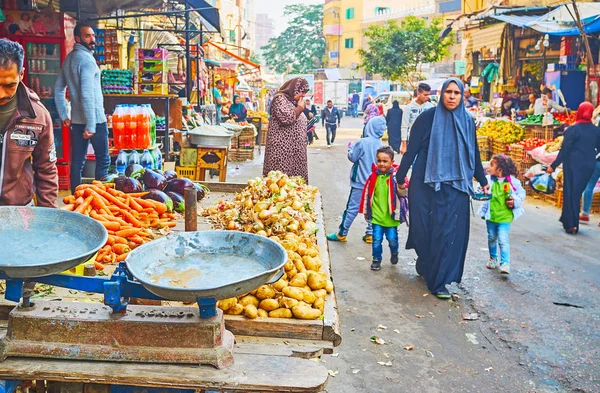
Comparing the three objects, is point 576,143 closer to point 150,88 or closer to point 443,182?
point 443,182

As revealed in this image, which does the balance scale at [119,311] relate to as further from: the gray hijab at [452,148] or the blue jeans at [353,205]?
the blue jeans at [353,205]

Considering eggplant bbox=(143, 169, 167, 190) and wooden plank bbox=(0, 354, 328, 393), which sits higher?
eggplant bbox=(143, 169, 167, 190)

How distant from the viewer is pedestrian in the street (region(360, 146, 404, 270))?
23.0 feet

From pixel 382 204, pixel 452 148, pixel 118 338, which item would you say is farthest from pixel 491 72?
pixel 118 338

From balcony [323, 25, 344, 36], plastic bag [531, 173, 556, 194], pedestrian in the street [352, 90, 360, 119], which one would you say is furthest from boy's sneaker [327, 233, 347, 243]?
balcony [323, 25, 344, 36]

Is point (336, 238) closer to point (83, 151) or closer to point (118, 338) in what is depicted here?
point (83, 151)

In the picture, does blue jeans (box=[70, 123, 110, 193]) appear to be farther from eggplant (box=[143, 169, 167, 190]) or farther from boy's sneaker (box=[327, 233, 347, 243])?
boy's sneaker (box=[327, 233, 347, 243])

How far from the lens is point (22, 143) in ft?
11.3

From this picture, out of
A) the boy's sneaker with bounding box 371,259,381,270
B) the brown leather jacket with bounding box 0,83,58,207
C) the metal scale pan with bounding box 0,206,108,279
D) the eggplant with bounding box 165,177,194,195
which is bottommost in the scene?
the boy's sneaker with bounding box 371,259,381,270

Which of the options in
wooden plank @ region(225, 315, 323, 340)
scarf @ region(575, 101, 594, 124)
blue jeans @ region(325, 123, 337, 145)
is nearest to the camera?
wooden plank @ region(225, 315, 323, 340)

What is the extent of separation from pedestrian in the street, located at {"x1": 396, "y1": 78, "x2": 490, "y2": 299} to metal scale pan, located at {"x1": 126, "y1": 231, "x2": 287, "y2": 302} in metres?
3.56

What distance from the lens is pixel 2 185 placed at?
A: 3.51 metres

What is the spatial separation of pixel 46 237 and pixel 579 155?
8.31 metres

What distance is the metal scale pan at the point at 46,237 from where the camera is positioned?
2.50 metres
